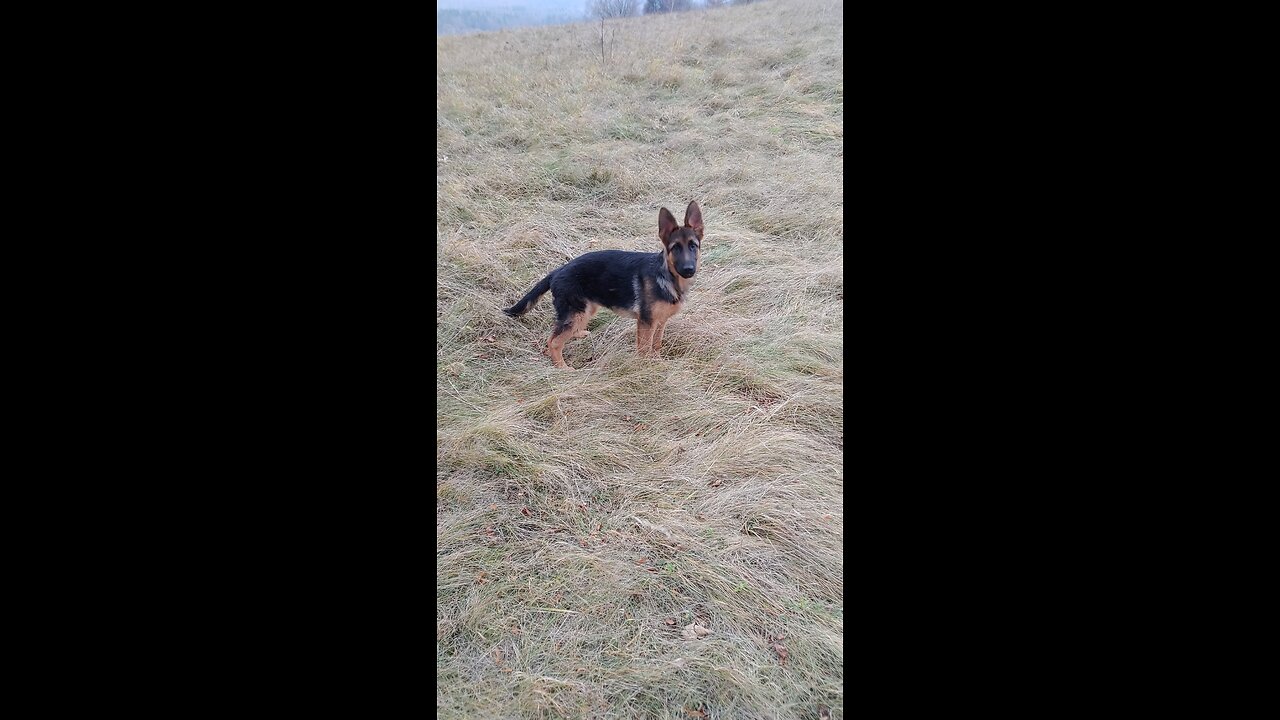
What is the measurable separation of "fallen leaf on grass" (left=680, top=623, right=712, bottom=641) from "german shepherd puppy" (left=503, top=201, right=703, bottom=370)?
200 cm

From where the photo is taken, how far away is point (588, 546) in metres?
2.83

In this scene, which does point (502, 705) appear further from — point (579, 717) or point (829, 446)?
point (829, 446)

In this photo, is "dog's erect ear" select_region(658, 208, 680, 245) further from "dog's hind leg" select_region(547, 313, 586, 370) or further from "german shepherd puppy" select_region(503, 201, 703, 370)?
"dog's hind leg" select_region(547, 313, 586, 370)

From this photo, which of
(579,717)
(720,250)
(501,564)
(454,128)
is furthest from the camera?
(454,128)

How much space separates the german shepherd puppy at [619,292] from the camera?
4016 mm

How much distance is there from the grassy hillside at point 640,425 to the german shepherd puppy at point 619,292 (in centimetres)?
Result: 18

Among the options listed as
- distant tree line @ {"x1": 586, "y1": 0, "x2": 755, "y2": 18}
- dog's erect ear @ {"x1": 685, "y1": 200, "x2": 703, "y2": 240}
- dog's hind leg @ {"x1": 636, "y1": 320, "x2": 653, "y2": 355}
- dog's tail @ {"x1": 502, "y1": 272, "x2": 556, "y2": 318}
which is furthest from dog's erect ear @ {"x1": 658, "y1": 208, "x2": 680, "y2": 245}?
distant tree line @ {"x1": 586, "y1": 0, "x2": 755, "y2": 18}

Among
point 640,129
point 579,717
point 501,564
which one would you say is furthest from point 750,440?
point 640,129

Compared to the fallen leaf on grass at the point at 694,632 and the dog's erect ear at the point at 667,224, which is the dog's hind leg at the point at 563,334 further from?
the fallen leaf on grass at the point at 694,632

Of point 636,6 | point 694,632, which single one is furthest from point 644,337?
point 636,6

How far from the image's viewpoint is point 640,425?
367 cm

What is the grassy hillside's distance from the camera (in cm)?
232

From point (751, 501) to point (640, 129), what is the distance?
5261 mm

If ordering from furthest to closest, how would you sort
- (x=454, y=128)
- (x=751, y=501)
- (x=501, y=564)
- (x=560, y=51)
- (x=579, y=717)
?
1. (x=560, y=51)
2. (x=454, y=128)
3. (x=751, y=501)
4. (x=501, y=564)
5. (x=579, y=717)
